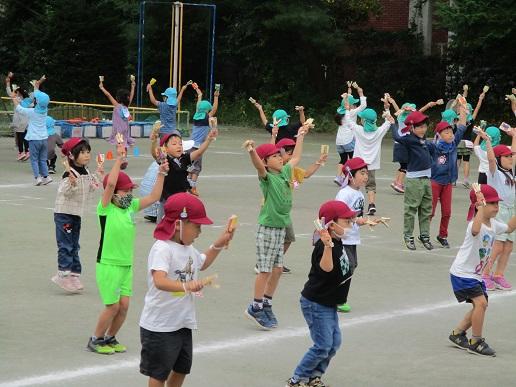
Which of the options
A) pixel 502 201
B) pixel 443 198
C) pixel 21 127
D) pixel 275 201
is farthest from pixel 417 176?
pixel 21 127

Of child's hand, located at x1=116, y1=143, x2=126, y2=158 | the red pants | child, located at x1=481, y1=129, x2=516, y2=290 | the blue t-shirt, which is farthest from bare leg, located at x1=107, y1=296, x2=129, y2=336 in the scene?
the blue t-shirt

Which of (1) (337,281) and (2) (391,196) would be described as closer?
(1) (337,281)

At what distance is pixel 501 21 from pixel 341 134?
498 inches

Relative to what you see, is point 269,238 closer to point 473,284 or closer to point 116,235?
point 116,235

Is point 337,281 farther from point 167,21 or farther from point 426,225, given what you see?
point 167,21

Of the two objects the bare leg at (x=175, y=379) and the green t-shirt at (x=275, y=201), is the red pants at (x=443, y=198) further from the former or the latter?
the bare leg at (x=175, y=379)

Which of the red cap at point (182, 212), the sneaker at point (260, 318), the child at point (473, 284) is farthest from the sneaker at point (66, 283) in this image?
the red cap at point (182, 212)

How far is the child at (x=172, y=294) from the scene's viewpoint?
645 cm

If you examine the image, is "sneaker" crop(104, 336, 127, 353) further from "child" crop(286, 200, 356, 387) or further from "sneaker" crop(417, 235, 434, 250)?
"sneaker" crop(417, 235, 434, 250)

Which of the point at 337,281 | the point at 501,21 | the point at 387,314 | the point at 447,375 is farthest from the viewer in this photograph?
the point at 501,21

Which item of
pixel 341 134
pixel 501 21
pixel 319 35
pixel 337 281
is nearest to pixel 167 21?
pixel 319 35

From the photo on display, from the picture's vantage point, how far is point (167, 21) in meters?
46.1

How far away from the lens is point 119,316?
862 cm

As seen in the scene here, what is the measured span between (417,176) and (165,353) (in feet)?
27.3
